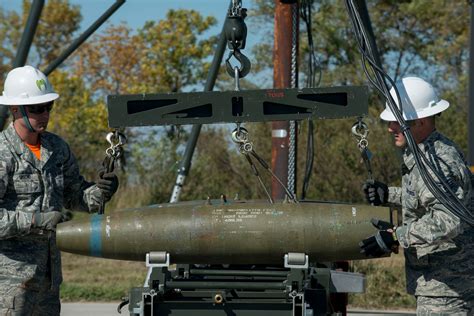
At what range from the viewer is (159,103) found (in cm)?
643

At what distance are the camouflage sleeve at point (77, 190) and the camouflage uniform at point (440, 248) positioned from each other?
206 centimetres

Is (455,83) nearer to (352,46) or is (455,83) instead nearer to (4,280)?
(352,46)

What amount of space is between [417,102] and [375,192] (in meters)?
0.69

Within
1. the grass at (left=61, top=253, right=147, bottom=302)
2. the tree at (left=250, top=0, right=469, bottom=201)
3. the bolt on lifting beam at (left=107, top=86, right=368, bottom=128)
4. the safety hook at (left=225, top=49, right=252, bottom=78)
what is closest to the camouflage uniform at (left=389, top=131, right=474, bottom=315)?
the bolt on lifting beam at (left=107, top=86, right=368, bottom=128)

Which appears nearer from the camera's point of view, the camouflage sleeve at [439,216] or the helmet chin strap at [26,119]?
the camouflage sleeve at [439,216]

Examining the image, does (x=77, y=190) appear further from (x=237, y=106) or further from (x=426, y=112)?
(x=426, y=112)

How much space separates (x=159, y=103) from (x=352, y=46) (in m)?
24.8

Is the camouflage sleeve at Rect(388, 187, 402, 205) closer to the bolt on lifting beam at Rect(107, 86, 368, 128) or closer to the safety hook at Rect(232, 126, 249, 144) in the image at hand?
the bolt on lifting beam at Rect(107, 86, 368, 128)

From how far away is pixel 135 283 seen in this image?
12992 millimetres

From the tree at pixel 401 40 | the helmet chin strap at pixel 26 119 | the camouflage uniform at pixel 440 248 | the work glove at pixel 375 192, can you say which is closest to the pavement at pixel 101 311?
the work glove at pixel 375 192

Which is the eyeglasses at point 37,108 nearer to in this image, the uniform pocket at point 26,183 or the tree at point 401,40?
the uniform pocket at point 26,183

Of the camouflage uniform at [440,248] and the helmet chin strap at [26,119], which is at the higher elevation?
the helmet chin strap at [26,119]

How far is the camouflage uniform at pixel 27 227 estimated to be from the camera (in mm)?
6426

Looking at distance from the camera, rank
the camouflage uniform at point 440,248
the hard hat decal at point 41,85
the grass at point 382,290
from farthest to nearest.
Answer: the grass at point 382,290 < the hard hat decal at point 41,85 < the camouflage uniform at point 440,248
